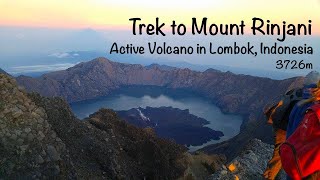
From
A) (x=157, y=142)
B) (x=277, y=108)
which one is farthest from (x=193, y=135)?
(x=277, y=108)

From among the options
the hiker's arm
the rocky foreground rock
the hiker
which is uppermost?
the hiker

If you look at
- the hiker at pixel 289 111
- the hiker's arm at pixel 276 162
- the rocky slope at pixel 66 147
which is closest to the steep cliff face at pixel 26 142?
the rocky slope at pixel 66 147

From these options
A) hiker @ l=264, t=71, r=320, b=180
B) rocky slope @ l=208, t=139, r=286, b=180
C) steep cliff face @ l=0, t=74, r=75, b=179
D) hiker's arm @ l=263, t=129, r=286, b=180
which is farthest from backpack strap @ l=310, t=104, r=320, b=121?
steep cliff face @ l=0, t=74, r=75, b=179

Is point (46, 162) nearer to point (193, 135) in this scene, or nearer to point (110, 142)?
point (110, 142)

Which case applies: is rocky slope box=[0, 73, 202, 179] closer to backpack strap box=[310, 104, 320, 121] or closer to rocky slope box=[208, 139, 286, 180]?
rocky slope box=[208, 139, 286, 180]

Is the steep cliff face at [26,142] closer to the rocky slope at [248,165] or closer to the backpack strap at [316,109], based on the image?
the rocky slope at [248,165]

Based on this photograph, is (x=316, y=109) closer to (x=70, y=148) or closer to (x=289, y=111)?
(x=289, y=111)
